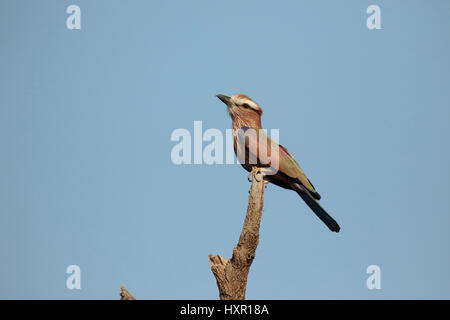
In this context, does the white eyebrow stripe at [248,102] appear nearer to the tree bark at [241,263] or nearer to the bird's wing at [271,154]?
the bird's wing at [271,154]

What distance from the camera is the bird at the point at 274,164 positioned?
761cm

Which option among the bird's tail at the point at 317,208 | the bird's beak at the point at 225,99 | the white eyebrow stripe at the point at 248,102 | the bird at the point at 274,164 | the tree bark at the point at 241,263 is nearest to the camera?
the tree bark at the point at 241,263

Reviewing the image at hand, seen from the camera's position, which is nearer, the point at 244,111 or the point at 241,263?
the point at 241,263

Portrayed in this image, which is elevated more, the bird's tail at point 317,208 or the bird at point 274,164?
the bird at point 274,164

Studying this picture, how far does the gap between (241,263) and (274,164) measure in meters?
1.65

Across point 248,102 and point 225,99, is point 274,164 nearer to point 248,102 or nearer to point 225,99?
point 248,102

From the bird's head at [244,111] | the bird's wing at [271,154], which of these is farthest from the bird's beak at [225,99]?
the bird's wing at [271,154]

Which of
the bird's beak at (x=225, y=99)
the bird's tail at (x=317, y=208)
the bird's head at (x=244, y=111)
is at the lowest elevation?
the bird's tail at (x=317, y=208)

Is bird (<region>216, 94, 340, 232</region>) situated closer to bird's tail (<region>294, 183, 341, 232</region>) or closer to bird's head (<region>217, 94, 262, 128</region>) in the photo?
bird's tail (<region>294, 183, 341, 232</region>)

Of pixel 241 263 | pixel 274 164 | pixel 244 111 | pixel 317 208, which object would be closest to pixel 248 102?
pixel 244 111

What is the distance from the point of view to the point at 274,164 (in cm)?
762

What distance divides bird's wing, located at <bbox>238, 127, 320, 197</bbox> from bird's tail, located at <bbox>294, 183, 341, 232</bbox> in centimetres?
8
